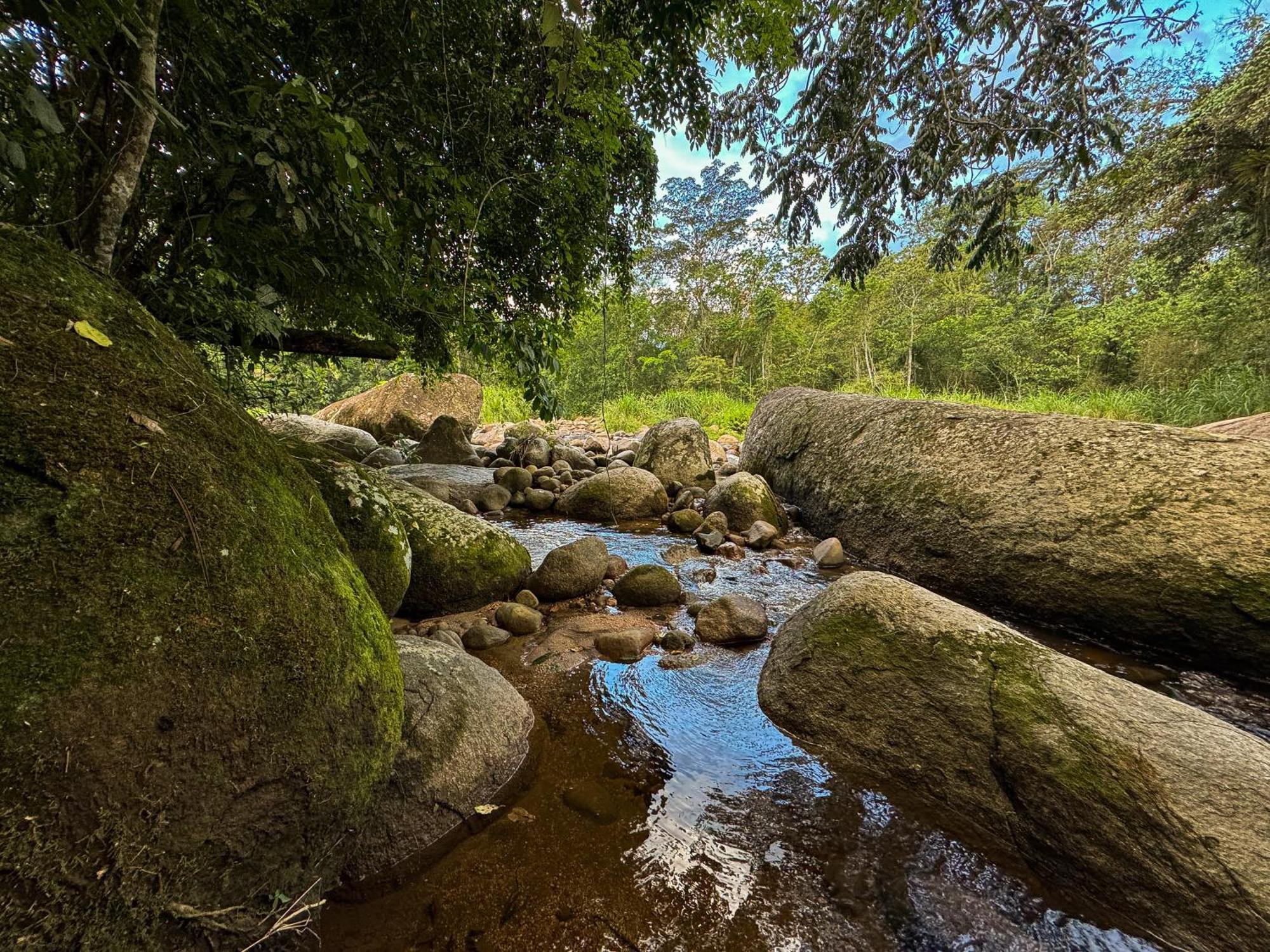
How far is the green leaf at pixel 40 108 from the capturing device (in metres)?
0.98

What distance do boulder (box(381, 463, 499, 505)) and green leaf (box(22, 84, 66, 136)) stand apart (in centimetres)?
472

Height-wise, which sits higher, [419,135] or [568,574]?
[419,135]

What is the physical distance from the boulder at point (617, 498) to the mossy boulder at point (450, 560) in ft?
7.16

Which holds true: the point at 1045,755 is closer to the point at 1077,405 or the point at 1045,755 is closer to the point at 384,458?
the point at 384,458

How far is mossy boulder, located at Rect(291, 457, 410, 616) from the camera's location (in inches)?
102

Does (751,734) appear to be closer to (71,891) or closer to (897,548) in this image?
(71,891)

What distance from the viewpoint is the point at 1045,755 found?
5.19 ft

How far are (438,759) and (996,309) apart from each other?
27474mm

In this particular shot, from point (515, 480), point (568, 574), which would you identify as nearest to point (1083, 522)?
point (568, 574)

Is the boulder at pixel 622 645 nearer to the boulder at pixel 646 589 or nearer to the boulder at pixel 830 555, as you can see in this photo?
the boulder at pixel 646 589

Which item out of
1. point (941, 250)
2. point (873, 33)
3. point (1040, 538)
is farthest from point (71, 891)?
point (941, 250)

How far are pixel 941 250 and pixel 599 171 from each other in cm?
542

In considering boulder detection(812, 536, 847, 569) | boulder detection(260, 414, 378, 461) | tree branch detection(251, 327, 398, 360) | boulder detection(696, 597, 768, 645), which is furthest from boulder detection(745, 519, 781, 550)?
boulder detection(260, 414, 378, 461)

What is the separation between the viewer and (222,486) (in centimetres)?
124
